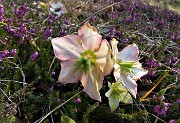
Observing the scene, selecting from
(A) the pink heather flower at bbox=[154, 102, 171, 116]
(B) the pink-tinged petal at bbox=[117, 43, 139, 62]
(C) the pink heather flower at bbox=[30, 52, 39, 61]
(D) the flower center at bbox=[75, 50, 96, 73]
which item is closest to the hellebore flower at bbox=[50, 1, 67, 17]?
(C) the pink heather flower at bbox=[30, 52, 39, 61]

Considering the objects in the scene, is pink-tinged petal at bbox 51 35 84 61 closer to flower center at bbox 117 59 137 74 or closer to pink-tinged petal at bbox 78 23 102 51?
pink-tinged petal at bbox 78 23 102 51

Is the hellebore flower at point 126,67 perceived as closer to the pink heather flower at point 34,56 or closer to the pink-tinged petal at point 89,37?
the pink-tinged petal at point 89,37

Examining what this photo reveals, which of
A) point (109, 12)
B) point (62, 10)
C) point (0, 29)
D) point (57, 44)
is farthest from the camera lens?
point (109, 12)

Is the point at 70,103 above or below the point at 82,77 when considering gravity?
below

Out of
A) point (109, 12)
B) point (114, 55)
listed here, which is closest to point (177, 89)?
point (114, 55)

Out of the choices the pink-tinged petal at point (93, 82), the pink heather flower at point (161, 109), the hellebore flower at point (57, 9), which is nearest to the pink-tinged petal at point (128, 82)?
the pink-tinged petal at point (93, 82)

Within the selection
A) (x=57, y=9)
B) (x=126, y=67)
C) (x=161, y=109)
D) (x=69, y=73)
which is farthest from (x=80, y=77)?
(x=57, y=9)

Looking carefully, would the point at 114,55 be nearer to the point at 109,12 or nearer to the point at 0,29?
the point at 0,29
